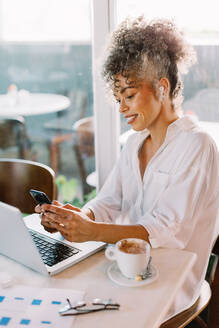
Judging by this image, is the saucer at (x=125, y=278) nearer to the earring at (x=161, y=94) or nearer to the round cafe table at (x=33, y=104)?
the earring at (x=161, y=94)

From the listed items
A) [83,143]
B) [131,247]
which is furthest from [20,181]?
[131,247]

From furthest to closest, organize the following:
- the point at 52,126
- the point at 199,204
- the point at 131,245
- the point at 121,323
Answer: the point at 52,126
the point at 199,204
the point at 131,245
the point at 121,323

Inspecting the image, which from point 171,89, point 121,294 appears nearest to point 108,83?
point 171,89

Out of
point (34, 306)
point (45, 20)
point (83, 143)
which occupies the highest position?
point (45, 20)

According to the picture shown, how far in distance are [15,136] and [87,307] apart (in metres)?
2.29

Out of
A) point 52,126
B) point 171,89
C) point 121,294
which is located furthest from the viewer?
point 52,126

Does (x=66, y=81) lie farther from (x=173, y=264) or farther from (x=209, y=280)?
(x=173, y=264)

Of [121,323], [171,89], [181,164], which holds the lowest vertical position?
[121,323]

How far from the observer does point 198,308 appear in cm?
143

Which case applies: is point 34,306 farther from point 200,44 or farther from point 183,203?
point 200,44

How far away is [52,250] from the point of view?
1.32 m

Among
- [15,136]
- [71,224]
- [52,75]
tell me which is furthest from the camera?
[15,136]

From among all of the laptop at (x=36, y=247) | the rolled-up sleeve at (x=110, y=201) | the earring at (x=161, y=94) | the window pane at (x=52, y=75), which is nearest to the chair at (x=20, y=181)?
the rolled-up sleeve at (x=110, y=201)

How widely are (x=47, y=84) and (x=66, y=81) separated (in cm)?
17
